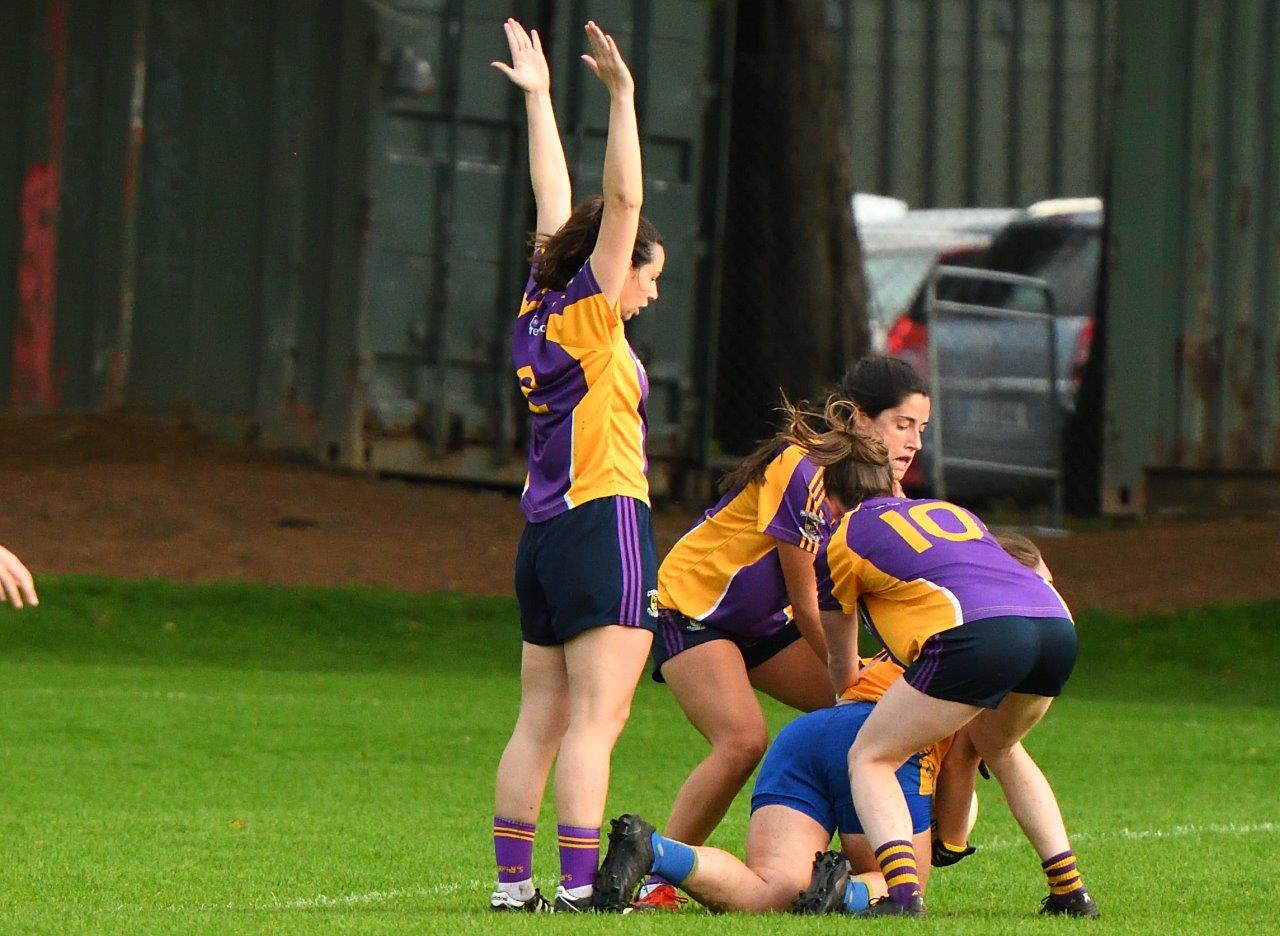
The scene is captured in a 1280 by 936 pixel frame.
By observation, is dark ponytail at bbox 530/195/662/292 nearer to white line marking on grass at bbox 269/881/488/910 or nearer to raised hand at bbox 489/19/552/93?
raised hand at bbox 489/19/552/93

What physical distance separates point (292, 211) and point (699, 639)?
10364mm

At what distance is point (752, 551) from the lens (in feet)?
20.6

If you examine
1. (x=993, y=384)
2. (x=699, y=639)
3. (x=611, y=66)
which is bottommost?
(x=699, y=639)

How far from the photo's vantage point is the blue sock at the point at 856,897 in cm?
565

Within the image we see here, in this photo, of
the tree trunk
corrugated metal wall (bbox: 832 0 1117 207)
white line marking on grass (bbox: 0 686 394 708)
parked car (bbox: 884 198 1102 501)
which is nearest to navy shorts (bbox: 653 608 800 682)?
white line marking on grass (bbox: 0 686 394 708)

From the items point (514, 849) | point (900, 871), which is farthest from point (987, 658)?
point (514, 849)

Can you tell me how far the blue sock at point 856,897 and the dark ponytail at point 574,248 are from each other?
1650mm

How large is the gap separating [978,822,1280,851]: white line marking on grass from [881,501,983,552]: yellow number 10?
5.90 feet

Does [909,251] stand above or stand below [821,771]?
above

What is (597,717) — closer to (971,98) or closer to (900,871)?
(900,871)

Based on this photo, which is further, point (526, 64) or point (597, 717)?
point (526, 64)

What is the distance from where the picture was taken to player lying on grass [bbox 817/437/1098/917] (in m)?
5.50

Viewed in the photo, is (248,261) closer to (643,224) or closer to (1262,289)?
(1262,289)

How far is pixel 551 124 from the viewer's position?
621 cm
